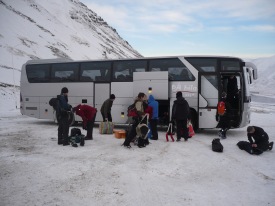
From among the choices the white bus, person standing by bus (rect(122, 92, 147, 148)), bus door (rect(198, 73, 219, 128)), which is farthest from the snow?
the white bus

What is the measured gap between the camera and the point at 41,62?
48.6 feet

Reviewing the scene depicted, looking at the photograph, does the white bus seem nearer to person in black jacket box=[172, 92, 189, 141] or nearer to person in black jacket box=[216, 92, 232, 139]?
person in black jacket box=[216, 92, 232, 139]

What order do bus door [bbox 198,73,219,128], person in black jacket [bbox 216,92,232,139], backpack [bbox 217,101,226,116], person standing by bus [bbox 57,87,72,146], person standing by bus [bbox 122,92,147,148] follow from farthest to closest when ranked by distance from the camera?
1. bus door [bbox 198,73,219,128]
2. person in black jacket [bbox 216,92,232,139]
3. backpack [bbox 217,101,226,116]
4. person standing by bus [bbox 57,87,72,146]
5. person standing by bus [bbox 122,92,147,148]

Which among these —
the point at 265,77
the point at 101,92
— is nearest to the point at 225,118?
the point at 101,92

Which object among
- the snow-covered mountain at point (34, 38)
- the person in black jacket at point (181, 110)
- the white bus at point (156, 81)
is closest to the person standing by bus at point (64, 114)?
the person in black jacket at point (181, 110)

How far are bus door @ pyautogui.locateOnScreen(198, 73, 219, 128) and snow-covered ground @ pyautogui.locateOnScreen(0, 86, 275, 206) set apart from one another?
2271mm

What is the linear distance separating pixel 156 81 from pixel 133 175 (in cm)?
638

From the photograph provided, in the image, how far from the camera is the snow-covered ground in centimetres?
457

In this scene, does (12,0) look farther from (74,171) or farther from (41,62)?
(74,171)

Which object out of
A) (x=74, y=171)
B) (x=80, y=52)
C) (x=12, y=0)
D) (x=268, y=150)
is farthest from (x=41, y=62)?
(x=12, y=0)

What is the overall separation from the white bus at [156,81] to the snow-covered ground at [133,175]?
269 cm

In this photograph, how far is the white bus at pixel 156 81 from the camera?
433 inches

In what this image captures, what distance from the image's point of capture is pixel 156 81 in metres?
11.6

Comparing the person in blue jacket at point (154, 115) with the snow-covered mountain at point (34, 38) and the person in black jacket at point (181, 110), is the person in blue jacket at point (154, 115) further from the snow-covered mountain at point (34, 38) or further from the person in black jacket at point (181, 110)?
the snow-covered mountain at point (34, 38)
